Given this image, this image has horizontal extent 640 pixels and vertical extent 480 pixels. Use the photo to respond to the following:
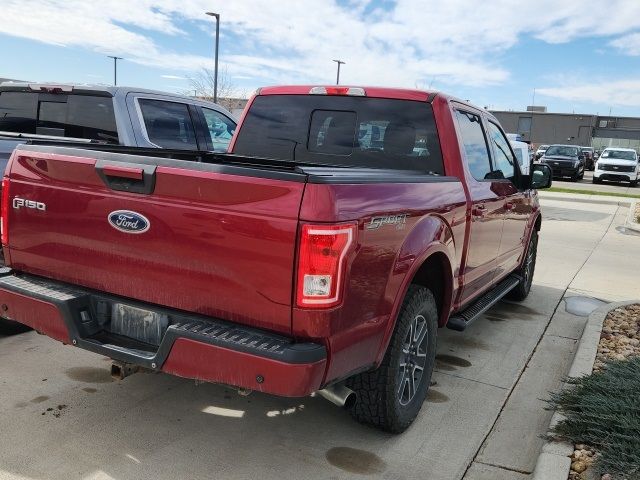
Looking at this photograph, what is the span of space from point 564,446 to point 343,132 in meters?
2.44

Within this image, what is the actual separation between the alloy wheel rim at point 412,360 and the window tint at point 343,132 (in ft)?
3.65

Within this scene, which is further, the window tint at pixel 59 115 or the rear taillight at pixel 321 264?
the window tint at pixel 59 115

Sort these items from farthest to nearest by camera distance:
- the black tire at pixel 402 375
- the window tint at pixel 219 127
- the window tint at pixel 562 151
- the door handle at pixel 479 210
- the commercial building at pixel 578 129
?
the commercial building at pixel 578 129, the window tint at pixel 562 151, the window tint at pixel 219 127, the door handle at pixel 479 210, the black tire at pixel 402 375

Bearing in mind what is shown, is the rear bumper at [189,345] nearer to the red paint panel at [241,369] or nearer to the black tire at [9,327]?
the red paint panel at [241,369]

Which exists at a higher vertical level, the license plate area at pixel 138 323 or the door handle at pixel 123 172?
the door handle at pixel 123 172

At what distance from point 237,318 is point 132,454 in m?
1.10

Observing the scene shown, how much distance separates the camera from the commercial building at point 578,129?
68.0 meters

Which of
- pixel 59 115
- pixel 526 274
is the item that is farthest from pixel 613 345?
pixel 59 115

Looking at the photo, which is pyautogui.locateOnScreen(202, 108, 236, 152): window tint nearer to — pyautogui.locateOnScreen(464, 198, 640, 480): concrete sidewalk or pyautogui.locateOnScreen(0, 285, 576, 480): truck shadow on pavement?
pyautogui.locateOnScreen(0, 285, 576, 480): truck shadow on pavement

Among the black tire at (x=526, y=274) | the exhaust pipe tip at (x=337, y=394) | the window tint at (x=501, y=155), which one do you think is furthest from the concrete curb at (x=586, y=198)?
the exhaust pipe tip at (x=337, y=394)

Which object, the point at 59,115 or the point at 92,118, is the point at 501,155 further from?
the point at 59,115

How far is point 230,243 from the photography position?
2.57m

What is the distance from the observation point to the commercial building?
68.0 meters

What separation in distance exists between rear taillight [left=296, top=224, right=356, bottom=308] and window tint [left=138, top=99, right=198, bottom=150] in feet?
13.0
